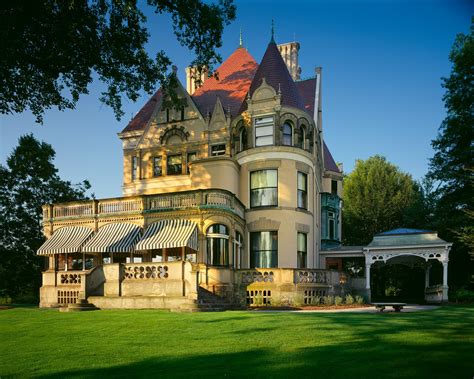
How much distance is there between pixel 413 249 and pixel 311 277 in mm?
8959

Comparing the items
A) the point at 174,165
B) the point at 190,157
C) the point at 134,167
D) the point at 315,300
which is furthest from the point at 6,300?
the point at 315,300

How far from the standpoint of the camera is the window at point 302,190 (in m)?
30.3

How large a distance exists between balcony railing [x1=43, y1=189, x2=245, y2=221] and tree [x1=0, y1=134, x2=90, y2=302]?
852 cm

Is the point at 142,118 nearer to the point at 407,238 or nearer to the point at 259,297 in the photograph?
the point at 259,297

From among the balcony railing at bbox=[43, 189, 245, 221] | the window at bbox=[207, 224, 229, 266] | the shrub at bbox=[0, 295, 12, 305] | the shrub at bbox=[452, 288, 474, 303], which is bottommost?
the shrub at bbox=[0, 295, 12, 305]

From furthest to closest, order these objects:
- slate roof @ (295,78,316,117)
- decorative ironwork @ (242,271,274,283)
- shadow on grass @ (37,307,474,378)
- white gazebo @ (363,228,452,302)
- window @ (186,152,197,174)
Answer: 1. slate roof @ (295,78,316,117)
2. window @ (186,152,197,174)
3. white gazebo @ (363,228,452,302)
4. decorative ironwork @ (242,271,274,283)
5. shadow on grass @ (37,307,474,378)

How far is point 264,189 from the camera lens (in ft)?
97.9

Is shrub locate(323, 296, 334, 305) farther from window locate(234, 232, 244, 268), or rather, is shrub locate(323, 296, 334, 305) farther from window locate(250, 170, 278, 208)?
window locate(250, 170, 278, 208)

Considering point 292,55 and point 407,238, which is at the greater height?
point 292,55

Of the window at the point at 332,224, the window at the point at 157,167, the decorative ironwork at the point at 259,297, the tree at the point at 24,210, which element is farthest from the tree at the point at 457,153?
the tree at the point at 24,210

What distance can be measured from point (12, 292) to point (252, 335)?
3125cm

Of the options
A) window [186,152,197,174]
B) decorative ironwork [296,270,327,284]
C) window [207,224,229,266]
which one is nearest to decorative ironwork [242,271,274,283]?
window [207,224,229,266]

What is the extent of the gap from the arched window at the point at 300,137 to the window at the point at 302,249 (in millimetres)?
6219

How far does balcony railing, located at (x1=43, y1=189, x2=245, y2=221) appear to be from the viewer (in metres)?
25.3
